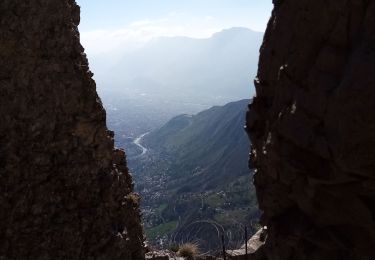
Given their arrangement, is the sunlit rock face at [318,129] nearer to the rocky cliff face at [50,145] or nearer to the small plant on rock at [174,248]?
the small plant on rock at [174,248]

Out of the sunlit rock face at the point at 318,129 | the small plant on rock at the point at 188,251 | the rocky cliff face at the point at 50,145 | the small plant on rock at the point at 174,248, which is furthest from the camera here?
the small plant on rock at the point at 174,248

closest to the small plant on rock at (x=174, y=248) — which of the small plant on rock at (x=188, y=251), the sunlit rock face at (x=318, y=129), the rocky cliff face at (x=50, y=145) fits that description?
the small plant on rock at (x=188, y=251)

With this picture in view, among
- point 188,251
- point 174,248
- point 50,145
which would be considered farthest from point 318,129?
point 174,248

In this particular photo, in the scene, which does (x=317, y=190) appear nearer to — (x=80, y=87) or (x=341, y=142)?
(x=341, y=142)

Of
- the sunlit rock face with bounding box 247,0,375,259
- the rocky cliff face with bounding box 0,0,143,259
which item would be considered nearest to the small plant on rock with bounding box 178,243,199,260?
the sunlit rock face with bounding box 247,0,375,259

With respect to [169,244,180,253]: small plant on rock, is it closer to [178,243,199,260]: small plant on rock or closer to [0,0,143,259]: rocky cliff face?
[178,243,199,260]: small plant on rock

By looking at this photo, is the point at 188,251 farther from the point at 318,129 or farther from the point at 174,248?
the point at 318,129
